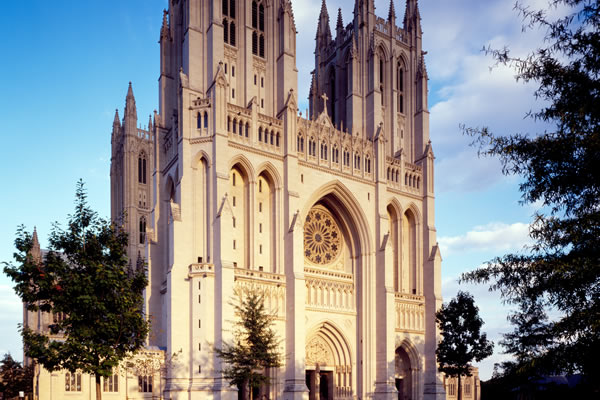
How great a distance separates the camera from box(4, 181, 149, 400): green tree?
1969 centimetres

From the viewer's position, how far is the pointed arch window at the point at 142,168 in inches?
3243

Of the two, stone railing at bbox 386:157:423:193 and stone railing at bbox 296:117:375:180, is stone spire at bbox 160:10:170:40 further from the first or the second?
stone railing at bbox 386:157:423:193

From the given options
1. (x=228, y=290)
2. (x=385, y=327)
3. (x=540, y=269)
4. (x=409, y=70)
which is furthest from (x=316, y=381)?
(x=540, y=269)

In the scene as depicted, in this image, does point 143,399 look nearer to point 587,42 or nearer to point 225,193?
point 225,193

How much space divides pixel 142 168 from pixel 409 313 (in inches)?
1878

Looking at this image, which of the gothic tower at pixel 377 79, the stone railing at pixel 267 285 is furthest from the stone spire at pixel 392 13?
the stone railing at pixel 267 285

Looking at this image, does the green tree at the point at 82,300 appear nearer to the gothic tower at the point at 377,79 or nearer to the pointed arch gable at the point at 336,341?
the pointed arch gable at the point at 336,341

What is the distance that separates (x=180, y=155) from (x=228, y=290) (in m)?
10.3

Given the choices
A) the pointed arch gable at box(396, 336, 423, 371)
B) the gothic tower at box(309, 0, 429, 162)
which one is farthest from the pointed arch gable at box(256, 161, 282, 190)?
the pointed arch gable at box(396, 336, 423, 371)

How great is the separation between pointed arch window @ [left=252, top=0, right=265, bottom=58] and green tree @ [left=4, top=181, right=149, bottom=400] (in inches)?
1205

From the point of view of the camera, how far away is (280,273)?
43.1 m

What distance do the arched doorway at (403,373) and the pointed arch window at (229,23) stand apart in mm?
29570

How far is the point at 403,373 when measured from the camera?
50719 millimetres

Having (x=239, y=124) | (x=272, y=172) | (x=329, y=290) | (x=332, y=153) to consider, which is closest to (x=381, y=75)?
(x=332, y=153)
